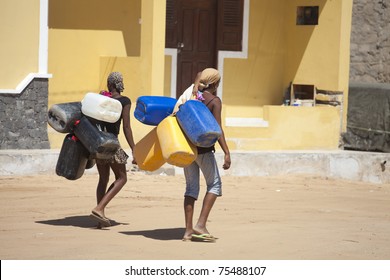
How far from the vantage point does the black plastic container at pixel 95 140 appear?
30.2ft

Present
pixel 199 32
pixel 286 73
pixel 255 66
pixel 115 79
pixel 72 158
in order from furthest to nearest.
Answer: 1. pixel 286 73
2. pixel 255 66
3. pixel 199 32
4. pixel 115 79
5. pixel 72 158

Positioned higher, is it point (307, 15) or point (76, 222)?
point (307, 15)

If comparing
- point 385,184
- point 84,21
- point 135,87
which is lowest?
point 385,184

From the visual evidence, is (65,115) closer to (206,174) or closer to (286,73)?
(206,174)

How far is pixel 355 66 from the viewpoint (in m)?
19.3

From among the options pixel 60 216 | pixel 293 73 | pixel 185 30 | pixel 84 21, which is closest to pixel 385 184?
pixel 293 73

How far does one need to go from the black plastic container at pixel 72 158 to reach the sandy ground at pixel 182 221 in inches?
22.8

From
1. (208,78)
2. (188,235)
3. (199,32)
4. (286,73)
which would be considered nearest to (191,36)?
(199,32)

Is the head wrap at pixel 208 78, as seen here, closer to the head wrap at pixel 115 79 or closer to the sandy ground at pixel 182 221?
the head wrap at pixel 115 79

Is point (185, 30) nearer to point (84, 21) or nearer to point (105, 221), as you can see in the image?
point (84, 21)

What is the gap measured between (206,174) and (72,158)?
4.93 ft

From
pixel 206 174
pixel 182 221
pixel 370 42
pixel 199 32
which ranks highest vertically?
pixel 199 32

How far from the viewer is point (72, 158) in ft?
31.0
